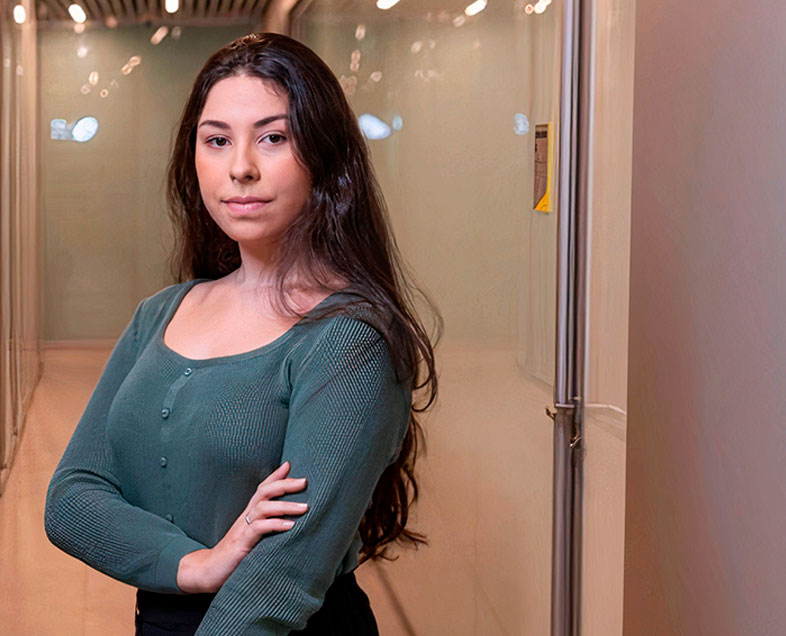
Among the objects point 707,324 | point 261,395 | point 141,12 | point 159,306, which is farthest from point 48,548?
point 707,324

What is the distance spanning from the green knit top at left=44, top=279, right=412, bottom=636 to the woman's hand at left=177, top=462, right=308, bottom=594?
0.4 inches

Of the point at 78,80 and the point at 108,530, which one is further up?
the point at 78,80

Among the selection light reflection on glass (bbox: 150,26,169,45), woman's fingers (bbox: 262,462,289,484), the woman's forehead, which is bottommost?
woman's fingers (bbox: 262,462,289,484)

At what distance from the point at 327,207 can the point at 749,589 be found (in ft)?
3.83

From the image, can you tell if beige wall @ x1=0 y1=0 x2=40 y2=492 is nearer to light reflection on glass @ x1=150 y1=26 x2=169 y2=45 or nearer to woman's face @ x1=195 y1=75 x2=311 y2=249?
light reflection on glass @ x1=150 y1=26 x2=169 y2=45

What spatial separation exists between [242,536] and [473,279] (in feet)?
4.38

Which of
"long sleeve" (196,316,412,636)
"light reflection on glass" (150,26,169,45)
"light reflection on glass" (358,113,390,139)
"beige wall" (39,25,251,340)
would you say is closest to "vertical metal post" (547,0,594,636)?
"light reflection on glass" (358,113,390,139)

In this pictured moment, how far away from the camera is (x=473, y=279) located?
8.26 feet

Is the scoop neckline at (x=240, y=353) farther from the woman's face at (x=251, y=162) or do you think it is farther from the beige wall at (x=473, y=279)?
the beige wall at (x=473, y=279)

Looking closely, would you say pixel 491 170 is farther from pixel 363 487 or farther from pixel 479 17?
pixel 363 487

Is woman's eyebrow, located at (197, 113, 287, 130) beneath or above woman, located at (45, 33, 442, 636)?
above

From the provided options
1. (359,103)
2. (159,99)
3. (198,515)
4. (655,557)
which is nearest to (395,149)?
(359,103)

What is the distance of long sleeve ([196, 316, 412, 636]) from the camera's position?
48.6 inches

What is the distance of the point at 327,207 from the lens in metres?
1.38
